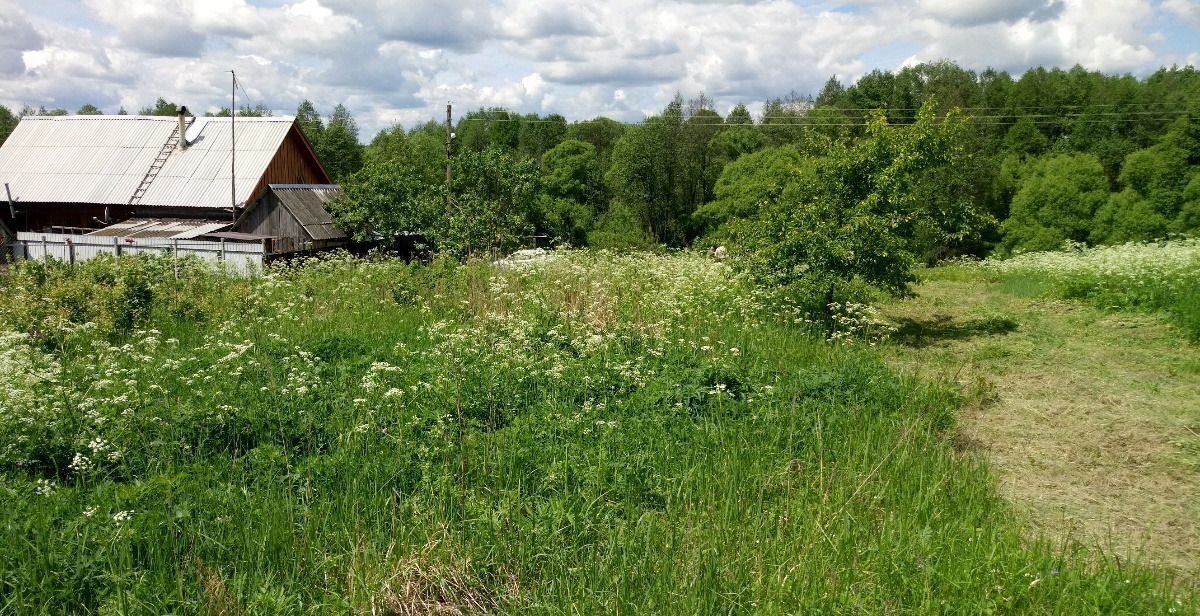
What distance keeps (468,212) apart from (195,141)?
1384 centimetres

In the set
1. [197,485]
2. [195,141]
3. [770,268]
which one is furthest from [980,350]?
[195,141]

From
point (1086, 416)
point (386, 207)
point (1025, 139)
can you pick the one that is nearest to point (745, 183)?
point (1025, 139)

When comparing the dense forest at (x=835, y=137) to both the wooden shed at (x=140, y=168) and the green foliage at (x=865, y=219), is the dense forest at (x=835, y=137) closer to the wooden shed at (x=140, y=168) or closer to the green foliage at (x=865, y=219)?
the wooden shed at (x=140, y=168)

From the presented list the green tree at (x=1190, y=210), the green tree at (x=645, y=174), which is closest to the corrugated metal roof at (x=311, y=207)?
the green tree at (x=645, y=174)

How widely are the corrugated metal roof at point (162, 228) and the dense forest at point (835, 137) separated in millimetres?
4959

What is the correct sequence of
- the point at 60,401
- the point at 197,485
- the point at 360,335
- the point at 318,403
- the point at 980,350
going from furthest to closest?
the point at 980,350 < the point at 360,335 < the point at 318,403 < the point at 60,401 < the point at 197,485

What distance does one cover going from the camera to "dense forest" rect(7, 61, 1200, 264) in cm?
2806

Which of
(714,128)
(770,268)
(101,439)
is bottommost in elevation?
(101,439)

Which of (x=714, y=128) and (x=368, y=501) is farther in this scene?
(x=714, y=128)

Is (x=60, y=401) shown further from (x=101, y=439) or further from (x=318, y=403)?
(x=318, y=403)

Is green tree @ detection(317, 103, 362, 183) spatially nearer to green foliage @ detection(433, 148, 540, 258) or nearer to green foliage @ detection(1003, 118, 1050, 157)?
green foliage @ detection(433, 148, 540, 258)

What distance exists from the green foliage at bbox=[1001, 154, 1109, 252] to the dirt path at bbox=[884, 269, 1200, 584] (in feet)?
98.3

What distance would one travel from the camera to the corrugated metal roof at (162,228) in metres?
27.2

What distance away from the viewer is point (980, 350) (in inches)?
438
